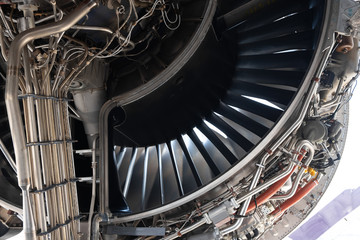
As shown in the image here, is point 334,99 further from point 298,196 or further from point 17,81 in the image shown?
point 17,81

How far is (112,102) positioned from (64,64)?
0.71 meters

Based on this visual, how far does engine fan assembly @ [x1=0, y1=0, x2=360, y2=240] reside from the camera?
2.17 meters

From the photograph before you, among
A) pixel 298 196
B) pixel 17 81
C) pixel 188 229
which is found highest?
pixel 17 81

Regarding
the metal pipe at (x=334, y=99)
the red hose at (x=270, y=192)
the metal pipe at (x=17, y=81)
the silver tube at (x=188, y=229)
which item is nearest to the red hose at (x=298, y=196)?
the red hose at (x=270, y=192)

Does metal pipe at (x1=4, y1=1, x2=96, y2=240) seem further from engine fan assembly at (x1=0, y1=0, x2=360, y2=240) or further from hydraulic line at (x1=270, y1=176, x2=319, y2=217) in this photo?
hydraulic line at (x1=270, y1=176, x2=319, y2=217)

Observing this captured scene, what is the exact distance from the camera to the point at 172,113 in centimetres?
347

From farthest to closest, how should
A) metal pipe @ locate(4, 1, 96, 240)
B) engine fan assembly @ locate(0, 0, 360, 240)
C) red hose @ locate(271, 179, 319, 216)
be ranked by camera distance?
red hose @ locate(271, 179, 319, 216) → engine fan assembly @ locate(0, 0, 360, 240) → metal pipe @ locate(4, 1, 96, 240)

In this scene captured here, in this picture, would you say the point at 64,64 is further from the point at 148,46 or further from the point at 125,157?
the point at 125,157

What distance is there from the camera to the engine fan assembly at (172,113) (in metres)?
2.17

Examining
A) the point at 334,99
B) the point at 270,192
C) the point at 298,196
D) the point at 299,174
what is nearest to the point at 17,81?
the point at 270,192

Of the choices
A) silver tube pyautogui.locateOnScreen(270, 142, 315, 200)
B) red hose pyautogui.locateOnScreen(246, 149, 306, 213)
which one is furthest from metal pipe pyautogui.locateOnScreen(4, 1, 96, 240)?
silver tube pyautogui.locateOnScreen(270, 142, 315, 200)

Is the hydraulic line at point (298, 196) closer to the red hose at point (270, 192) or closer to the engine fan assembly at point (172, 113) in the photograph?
the engine fan assembly at point (172, 113)

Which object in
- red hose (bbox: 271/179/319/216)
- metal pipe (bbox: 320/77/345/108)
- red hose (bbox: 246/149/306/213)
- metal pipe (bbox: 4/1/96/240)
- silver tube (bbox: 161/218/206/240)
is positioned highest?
metal pipe (bbox: 4/1/96/240)

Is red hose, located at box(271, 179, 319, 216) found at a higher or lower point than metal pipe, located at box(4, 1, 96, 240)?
lower
